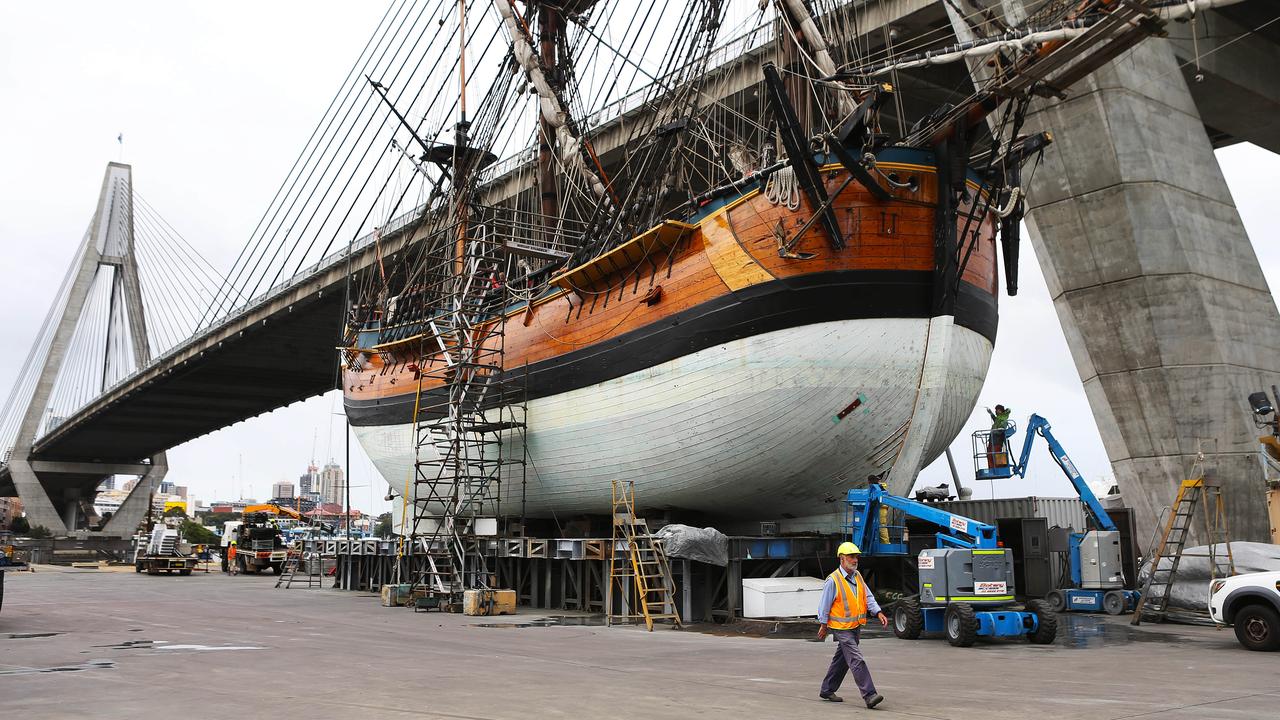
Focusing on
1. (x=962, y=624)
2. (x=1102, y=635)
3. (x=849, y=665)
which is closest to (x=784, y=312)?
(x=962, y=624)

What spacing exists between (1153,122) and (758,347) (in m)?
11.6

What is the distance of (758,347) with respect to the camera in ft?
50.0

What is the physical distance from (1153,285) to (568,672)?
1647 centimetres

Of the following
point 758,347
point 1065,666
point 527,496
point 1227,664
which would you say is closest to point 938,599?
point 1065,666

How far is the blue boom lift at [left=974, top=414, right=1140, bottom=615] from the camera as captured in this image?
54.4 feet

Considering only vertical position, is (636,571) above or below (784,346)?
below

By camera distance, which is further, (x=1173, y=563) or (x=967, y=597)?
(x=1173, y=563)

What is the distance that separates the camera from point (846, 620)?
737cm

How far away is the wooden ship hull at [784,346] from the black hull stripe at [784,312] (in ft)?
0.08

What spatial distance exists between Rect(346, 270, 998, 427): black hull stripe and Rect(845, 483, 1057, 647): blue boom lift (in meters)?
3.38

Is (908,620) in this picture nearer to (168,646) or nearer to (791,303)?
(791,303)

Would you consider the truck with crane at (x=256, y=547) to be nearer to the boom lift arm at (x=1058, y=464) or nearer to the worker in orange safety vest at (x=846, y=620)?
the boom lift arm at (x=1058, y=464)

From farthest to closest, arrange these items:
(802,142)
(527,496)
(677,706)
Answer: (527,496) < (802,142) < (677,706)

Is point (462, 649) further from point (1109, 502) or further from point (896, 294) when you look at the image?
point (1109, 502)
